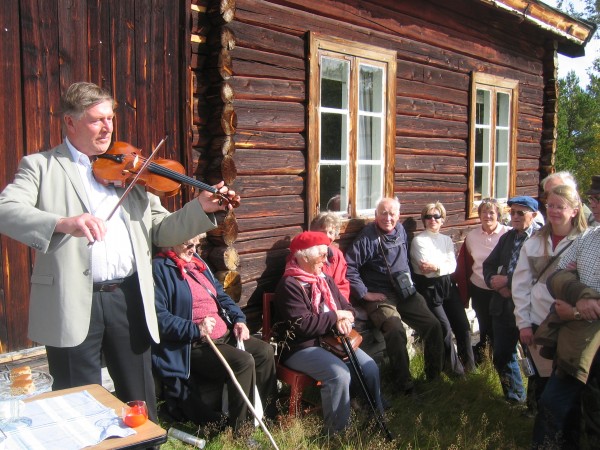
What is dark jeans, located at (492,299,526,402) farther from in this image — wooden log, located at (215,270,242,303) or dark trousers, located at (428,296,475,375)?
wooden log, located at (215,270,242,303)

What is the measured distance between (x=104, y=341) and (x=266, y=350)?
148 centimetres

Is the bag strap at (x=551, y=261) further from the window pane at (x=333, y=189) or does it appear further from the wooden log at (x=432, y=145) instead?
the wooden log at (x=432, y=145)

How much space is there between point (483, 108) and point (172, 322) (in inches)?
214

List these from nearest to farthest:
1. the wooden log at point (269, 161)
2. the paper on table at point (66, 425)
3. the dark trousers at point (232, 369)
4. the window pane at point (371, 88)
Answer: the paper on table at point (66, 425), the dark trousers at point (232, 369), the wooden log at point (269, 161), the window pane at point (371, 88)

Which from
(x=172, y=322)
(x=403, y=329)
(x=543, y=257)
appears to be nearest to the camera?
(x=172, y=322)

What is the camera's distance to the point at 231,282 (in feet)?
14.4

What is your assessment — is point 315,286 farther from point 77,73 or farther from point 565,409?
point 77,73

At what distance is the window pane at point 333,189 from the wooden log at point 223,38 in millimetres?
1499

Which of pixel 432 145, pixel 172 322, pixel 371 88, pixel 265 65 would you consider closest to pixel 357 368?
pixel 172 322

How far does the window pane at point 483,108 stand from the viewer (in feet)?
24.9

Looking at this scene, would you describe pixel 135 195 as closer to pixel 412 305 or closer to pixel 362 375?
pixel 362 375

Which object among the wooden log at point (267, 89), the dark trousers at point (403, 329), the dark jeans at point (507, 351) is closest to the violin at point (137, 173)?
the wooden log at point (267, 89)

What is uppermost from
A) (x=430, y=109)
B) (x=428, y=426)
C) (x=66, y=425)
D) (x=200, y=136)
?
(x=430, y=109)

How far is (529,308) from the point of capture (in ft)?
12.8
